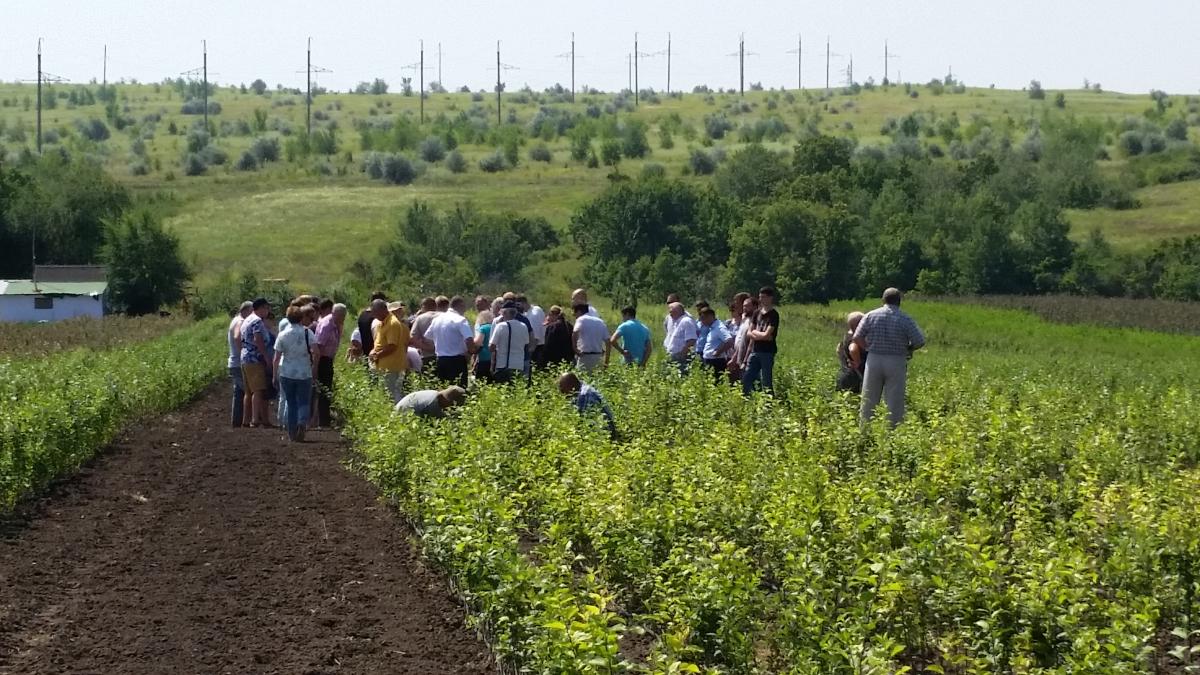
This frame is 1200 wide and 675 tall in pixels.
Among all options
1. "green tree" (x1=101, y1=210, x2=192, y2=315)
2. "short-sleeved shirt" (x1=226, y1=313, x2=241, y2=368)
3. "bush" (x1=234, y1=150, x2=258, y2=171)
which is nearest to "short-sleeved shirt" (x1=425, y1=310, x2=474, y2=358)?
"short-sleeved shirt" (x1=226, y1=313, x2=241, y2=368)

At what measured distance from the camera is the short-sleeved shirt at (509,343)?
18.3 metres

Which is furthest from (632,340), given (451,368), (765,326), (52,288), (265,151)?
(265,151)

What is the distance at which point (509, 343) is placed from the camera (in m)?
18.4

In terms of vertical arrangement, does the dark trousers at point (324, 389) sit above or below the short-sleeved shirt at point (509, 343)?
below

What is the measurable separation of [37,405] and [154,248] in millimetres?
50407

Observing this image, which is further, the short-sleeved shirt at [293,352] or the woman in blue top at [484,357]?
the woman in blue top at [484,357]

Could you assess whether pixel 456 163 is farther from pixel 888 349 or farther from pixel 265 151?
pixel 888 349

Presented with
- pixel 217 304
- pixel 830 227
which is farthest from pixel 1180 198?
pixel 217 304

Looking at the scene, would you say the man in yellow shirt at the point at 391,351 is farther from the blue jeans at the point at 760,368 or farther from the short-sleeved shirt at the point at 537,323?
the blue jeans at the point at 760,368

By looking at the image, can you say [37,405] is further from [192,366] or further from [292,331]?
[192,366]

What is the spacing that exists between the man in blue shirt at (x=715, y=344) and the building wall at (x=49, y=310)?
43446mm

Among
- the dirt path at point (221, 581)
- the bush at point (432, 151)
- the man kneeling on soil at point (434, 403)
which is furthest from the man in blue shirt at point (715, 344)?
the bush at point (432, 151)

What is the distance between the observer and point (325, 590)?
33.7ft

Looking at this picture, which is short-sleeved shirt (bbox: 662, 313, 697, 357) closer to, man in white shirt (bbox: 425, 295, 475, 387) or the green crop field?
man in white shirt (bbox: 425, 295, 475, 387)
